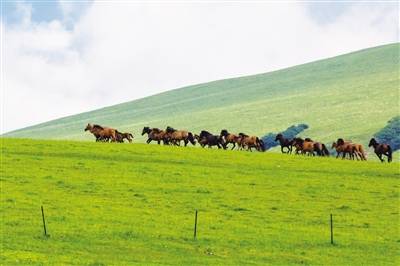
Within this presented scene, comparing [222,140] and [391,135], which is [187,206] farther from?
[391,135]

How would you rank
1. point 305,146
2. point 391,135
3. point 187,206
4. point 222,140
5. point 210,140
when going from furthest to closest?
point 391,135, point 210,140, point 222,140, point 305,146, point 187,206

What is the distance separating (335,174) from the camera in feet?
211

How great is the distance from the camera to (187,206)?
5050 centimetres

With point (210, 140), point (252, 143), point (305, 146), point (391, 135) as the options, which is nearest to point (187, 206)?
point (305, 146)

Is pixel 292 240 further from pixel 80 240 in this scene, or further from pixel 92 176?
pixel 92 176

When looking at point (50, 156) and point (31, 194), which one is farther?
Result: point (50, 156)

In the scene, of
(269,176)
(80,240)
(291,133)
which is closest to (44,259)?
(80,240)

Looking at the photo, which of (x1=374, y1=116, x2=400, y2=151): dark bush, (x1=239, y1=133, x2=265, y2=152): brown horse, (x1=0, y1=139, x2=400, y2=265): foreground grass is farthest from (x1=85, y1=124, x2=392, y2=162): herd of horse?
(x1=374, y1=116, x2=400, y2=151): dark bush

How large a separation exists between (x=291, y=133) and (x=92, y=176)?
138496 mm

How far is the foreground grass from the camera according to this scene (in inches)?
1496

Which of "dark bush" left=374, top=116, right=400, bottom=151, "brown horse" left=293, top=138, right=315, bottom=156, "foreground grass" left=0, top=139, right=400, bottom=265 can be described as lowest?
"foreground grass" left=0, top=139, right=400, bottom=265

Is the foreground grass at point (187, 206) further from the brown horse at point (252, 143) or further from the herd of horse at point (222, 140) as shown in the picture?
the brown horse at point (252, 143)

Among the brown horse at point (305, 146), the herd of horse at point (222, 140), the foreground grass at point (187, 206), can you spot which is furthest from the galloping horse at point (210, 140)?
the foreground grass at point (187, 206)

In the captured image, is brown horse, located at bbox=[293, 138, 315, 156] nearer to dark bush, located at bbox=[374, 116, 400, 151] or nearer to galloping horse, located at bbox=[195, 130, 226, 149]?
galloping horse, located at bbox=[195, 130, 226, 149]
